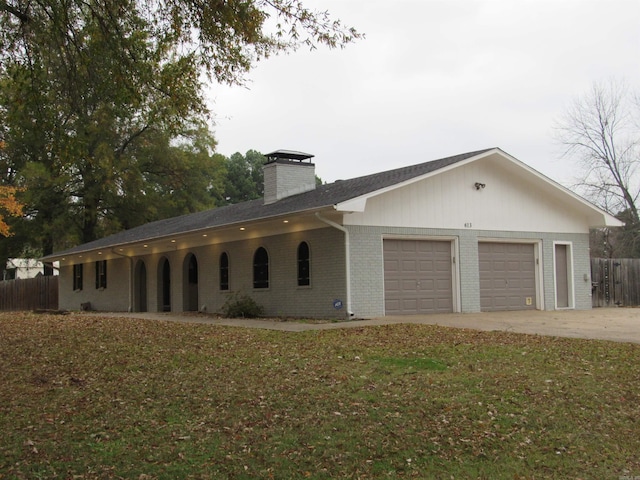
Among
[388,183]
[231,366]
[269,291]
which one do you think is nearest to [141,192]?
[269,291]

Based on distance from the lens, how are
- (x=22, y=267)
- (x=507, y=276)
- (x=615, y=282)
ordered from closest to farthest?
(x=507, y=276), (x=615, y=282), (x=22, y=267)

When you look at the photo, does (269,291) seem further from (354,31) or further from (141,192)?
(141,192)

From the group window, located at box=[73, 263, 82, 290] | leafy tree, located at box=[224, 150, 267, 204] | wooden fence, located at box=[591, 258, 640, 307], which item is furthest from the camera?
leafy tree, located at box=[224, 150, 267, 204]

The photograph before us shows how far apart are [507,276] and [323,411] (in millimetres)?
13375

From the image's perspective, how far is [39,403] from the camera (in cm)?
746

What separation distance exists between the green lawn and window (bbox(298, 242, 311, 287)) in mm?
6435

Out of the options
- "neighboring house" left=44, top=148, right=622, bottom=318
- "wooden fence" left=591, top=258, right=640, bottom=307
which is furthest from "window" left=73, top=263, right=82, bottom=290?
"wooden fence" left=591, top=258, right=640, bottom=307

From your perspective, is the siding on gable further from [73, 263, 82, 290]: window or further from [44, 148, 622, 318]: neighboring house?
[73, 263, 82, 290]: window

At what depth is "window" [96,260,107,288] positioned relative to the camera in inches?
1121

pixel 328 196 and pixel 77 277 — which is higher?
pixel 328 196

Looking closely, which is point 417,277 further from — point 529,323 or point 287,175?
point 287,175

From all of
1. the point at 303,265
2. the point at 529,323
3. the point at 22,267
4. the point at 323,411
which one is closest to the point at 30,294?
the point at 303,265

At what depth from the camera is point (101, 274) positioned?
28.8 m

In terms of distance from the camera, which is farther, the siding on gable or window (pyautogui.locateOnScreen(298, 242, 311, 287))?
window (pyautogui.locateOnScreen(298, 242, 311, 287))
